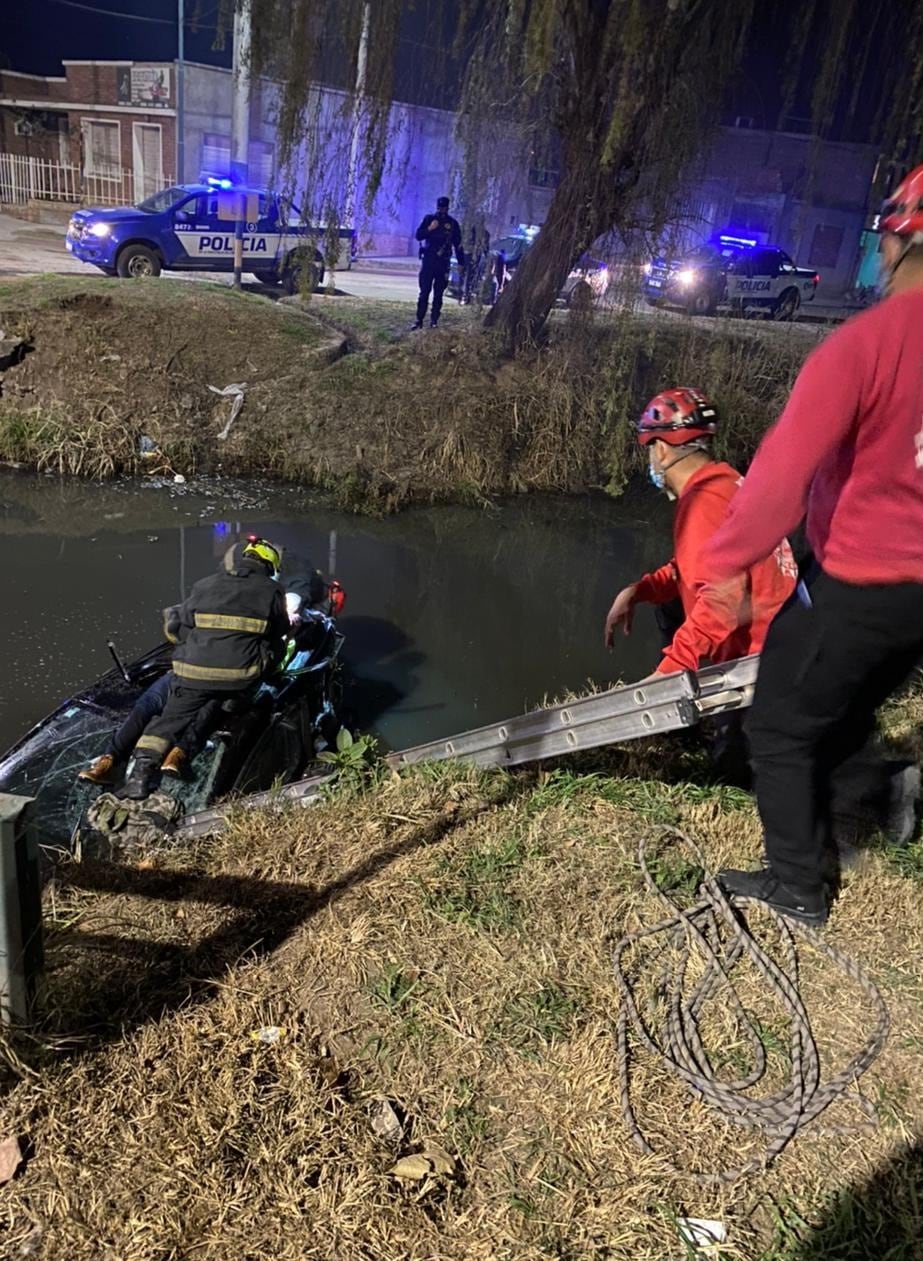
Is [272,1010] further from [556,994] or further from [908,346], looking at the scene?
[908,346]

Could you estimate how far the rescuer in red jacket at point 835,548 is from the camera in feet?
7.11

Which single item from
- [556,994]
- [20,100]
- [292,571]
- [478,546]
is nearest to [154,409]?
[478,546]

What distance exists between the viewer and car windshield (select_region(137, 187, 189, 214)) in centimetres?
1628

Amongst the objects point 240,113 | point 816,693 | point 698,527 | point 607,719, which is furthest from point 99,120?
point 816,693

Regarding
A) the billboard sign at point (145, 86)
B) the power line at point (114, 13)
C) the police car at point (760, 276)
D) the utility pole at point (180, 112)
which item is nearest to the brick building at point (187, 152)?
the billboard sign at point (145, 86)

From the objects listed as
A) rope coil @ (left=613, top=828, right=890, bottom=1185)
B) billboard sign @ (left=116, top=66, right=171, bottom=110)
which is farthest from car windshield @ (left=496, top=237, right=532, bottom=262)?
rope coil @ (left=613, top=828, right=890, bottom=1185)

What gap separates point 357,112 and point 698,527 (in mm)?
7078

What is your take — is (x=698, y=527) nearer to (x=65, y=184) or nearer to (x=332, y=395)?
(x=332, y=395)

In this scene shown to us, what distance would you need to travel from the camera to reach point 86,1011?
2.32 metres

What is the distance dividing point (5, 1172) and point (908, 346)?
2730mm

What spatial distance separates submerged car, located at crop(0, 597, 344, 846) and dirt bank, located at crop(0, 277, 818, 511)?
4981 millimetres

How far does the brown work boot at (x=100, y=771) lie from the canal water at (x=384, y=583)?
4.26 ft

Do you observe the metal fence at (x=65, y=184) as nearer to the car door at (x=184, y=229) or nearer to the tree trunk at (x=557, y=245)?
the car door at (x=184, y=229)

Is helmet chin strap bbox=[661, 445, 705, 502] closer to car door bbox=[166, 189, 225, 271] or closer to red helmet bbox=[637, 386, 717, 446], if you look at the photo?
red helmet bbox=[637, 386, 717, 446]
